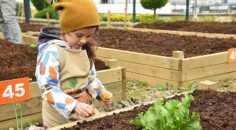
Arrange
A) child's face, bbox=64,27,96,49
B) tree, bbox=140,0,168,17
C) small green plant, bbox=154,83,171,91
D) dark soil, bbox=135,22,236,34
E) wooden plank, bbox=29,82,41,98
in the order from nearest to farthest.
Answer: child's face, bbox=64,27,96,49 → wooden plank, bbox=29,82,41,98 → small green plant, bbox=154,83,171,91 → dark soil, bbox=135,22,236,34 → tree, bbox=140,0,168,17

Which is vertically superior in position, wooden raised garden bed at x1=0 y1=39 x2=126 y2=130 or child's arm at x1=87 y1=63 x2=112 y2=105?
child's arm at x1=87 y1=63 x2=112 y2=105

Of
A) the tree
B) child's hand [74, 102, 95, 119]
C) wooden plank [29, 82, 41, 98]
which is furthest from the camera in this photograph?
the tree

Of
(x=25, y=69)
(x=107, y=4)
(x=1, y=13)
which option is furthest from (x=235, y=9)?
(x=25, y=69)

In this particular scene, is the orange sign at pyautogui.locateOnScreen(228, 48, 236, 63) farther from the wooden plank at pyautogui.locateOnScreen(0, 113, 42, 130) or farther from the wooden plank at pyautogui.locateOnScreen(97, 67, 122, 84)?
the wooden plank at pyautogui.locateOnScreen(0, 113, 42, 130)

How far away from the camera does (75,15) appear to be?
2.44 meters

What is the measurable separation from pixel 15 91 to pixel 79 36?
2.35 ft

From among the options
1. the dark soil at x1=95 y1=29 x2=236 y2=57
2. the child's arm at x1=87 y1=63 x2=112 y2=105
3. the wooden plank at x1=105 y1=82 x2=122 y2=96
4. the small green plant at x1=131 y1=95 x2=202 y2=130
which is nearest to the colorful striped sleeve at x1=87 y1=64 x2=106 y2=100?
the child's arm at x1=87 y1=63 x2=112 y2=105

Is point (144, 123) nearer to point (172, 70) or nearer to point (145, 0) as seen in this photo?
point (172, 70)

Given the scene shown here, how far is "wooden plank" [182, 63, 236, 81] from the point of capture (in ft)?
17.4

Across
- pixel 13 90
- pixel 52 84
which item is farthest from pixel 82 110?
pixel 13 90

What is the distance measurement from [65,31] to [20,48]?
362cm

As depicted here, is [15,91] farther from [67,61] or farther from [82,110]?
[82,110]

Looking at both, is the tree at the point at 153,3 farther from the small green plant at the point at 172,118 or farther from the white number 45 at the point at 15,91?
the small green plant at the point at 172,118

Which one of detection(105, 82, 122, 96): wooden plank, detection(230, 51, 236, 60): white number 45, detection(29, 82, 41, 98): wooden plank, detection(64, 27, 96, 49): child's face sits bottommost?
detection(105, 82, 122, 96): wooden plank
